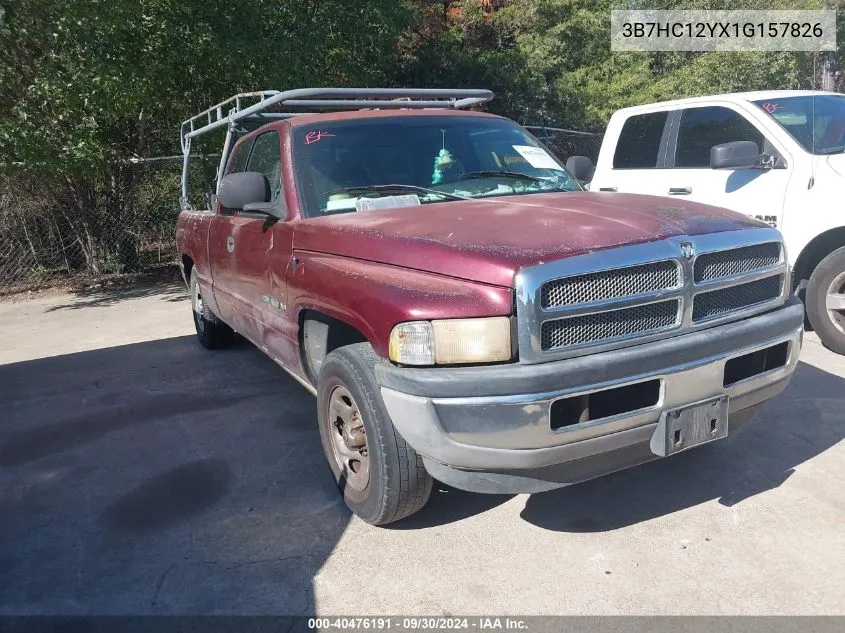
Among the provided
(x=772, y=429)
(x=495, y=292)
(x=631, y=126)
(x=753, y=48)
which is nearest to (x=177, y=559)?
(x=495, y=292)

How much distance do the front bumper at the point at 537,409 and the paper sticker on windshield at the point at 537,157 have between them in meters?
1.76

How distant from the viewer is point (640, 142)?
6.74 m

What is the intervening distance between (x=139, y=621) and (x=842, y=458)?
11.6 feet

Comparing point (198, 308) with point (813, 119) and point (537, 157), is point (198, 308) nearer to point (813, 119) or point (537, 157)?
point (537, 157)

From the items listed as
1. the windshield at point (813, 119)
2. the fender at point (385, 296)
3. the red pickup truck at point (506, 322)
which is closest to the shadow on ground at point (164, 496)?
the red pickup truck at point (506, 322)

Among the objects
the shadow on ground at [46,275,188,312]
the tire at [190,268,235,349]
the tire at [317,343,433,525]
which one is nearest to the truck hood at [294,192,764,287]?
the tire at [317,343,433,525]

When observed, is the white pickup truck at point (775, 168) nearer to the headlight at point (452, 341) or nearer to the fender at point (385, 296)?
the fender at point (385, 296)

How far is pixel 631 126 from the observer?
6863mm

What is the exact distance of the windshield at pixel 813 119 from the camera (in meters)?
5.54

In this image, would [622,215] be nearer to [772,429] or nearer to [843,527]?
[843,527]

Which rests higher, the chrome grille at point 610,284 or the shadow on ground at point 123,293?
the chrome grille at point 610,284

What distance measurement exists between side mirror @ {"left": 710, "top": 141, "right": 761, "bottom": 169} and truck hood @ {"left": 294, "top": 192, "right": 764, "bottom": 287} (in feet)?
6.86

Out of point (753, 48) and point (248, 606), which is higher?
point (753, 48)

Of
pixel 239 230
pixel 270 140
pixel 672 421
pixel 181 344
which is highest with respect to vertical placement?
pixel 270 140
